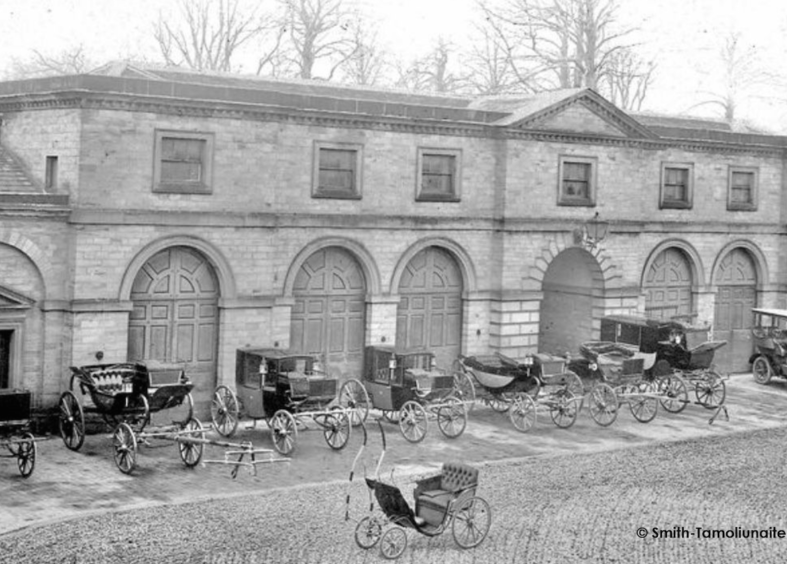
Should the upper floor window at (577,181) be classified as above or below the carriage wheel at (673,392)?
above

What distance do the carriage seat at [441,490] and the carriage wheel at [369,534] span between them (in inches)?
23.8

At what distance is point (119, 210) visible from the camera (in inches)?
968

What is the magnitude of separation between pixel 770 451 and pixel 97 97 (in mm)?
15630

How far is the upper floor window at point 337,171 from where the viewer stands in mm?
27688

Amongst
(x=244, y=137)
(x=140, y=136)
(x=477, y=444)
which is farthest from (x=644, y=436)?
(x=140, y=136)

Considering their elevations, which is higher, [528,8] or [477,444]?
[528,8]

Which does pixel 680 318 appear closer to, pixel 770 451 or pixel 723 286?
pixel 723 286

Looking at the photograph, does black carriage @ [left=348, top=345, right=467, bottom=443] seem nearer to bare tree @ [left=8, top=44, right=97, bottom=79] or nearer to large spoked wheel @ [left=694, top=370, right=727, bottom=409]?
large spoked wheel @ [left=694, top=370, right=727, bottom=409]

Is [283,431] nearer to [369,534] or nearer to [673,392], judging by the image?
[369,534]

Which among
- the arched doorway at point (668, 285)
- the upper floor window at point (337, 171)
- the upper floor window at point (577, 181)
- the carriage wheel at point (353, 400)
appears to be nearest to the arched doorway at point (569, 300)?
the upper floor window at point (577, 181)

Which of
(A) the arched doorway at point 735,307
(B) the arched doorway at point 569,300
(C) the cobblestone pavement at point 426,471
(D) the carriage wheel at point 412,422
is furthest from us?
(A) the arched doorway at point 735,307

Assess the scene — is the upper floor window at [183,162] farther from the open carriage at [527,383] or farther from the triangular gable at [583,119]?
the triangular gable at [583,119]

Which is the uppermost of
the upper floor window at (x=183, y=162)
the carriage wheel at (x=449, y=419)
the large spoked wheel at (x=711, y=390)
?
the upper floor window at (x=183, y=162)

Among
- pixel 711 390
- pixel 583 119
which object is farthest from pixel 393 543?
pixel 583 119
